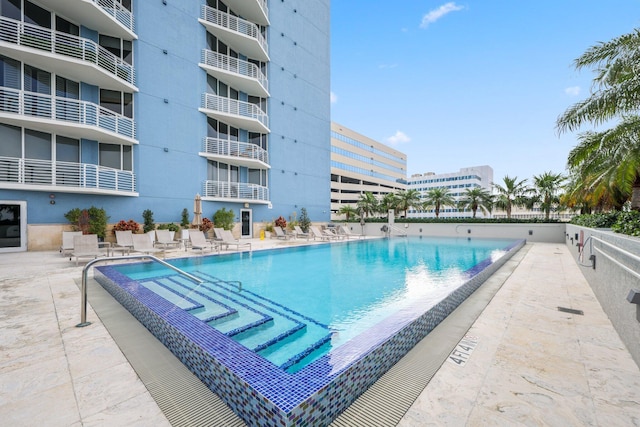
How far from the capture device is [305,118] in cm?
2272

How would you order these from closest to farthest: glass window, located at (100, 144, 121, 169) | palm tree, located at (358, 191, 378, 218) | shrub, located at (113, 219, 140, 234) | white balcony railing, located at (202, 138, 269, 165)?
shrub, located at (113, 219, 140, 234)
glass window, located at (100, 144, 121, 169)
white balcony railing, located at (202, 138, 269, 165)
palm tree, located at (358, 191, 378, 218)

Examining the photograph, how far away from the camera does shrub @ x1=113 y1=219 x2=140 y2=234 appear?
40.5 feet

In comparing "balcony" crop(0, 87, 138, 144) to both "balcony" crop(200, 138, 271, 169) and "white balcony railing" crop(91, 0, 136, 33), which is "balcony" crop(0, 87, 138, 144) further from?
"white balcony railing" crop(91, 0, 136, 33)

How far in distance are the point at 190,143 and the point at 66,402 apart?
15017 mm

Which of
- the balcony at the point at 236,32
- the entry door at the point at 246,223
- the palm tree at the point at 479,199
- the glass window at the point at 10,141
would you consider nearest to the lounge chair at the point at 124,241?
the glass window at the point at 10,141

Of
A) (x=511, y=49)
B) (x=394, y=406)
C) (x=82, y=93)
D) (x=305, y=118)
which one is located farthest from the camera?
(x=305, y=118)

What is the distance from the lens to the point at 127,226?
1251cm

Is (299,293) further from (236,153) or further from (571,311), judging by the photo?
(236,153)

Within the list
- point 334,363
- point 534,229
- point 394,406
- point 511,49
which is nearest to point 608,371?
point 394,406

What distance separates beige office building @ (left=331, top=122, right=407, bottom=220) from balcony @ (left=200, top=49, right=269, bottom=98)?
28.3 metres

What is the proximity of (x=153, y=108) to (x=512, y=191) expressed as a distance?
88.1 ft

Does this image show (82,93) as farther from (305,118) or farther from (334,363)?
(334,363)

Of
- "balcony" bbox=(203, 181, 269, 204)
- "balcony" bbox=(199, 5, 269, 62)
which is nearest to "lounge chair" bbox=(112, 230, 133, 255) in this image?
"balcony" bbox=(203, 181, 269, 204)

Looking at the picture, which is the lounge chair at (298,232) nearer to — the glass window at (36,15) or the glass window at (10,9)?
the glass window at (36,15)
